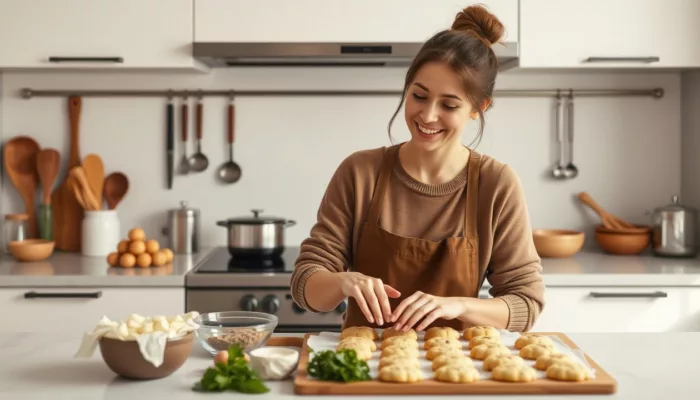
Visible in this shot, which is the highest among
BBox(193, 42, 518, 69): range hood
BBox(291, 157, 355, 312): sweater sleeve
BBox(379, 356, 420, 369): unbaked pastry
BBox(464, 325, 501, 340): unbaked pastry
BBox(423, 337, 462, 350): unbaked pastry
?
BBox(193, 42, 518, 69): range hood

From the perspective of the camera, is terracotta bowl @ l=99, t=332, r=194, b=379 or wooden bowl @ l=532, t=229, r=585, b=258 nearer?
terracotta bowl @ l=99, t=332, r=194, b=379

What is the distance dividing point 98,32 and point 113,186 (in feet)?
2.18

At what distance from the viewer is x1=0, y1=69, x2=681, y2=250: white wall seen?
339 centimetres

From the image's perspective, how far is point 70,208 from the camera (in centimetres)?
336

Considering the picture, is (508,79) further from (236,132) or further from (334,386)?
(334,386)

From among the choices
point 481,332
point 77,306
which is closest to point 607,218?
point 481,332

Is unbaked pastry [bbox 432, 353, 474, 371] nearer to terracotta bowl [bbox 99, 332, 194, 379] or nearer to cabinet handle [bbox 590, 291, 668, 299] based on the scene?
terracotta bowl [bbox 99, 332, 194, 379]

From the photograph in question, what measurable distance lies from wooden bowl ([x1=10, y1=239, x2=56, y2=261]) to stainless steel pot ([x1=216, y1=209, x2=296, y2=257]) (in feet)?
2.21

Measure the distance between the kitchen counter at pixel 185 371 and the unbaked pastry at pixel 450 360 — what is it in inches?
3.1

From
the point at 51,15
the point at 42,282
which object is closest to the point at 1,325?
the point at 42,282

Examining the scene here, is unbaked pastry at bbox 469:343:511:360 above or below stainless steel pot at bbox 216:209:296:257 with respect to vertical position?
below

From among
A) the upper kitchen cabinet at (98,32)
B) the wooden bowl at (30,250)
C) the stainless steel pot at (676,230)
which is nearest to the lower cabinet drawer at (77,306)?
the wooden bowl at (30,250)

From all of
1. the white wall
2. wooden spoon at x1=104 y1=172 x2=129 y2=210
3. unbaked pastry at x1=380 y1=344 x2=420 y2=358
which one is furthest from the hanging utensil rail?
unbaked pastry at x1=380 y1=344 x2=420 y2=358

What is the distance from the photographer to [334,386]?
4.43 feet
